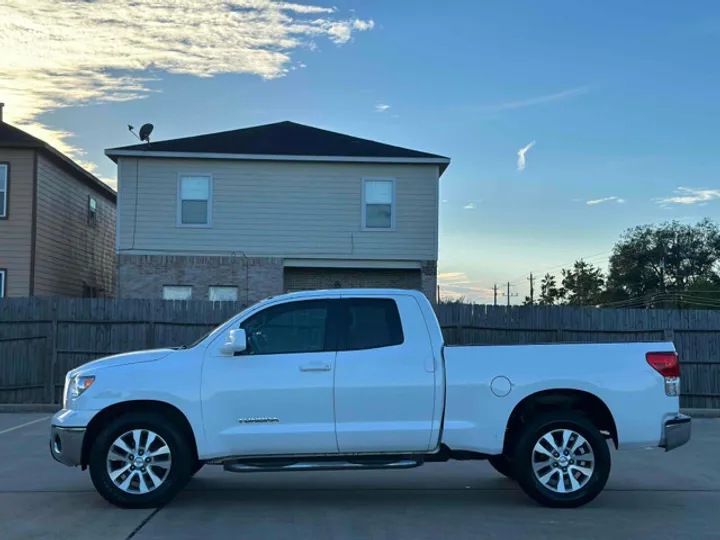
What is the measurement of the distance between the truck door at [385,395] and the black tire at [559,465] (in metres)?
0.88

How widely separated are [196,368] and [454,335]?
11.6m

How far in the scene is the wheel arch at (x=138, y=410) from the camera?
26.1ft

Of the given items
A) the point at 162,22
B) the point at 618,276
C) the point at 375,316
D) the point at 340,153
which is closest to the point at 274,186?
the point at 340,153

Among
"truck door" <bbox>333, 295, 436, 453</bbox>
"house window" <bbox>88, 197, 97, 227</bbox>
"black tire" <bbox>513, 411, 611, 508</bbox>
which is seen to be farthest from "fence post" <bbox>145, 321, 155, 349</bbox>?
"black tire" <bbox>513, 411, 611, 508</bbox>

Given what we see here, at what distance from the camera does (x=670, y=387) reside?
26.6ft

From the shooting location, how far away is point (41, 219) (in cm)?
2489

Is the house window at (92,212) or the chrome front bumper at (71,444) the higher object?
the house window at (92,212)

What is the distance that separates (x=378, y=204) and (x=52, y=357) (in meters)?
9.93

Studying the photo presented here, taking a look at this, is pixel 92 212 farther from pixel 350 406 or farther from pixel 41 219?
pixel 350 406

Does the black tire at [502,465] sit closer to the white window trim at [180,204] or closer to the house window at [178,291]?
the house window at [178,291]

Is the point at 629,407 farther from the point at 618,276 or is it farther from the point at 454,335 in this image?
the point at 618,276

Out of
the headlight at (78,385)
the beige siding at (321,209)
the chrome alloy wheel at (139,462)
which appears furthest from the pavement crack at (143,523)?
the beige siding at (321,209)

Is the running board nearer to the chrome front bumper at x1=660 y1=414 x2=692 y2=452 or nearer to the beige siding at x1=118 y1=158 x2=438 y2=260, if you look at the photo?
the chrome front bumper at x1=660 y1=414 x2=692 y2=452

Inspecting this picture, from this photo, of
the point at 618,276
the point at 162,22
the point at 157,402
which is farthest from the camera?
the point at 618,276
